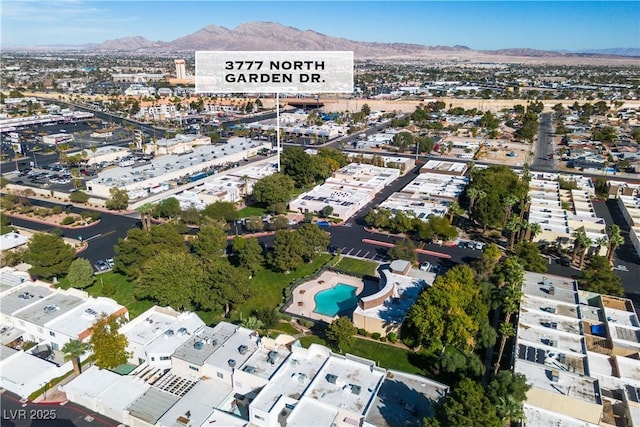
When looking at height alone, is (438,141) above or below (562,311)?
above

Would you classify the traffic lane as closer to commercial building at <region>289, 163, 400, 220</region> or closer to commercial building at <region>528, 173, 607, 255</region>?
commercial building at <region>289, 163, 400, 220</region>

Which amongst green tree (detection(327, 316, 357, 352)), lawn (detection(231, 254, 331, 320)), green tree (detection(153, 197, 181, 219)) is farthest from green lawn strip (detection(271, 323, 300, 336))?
green tree (detection(153, 197, 181, 219))

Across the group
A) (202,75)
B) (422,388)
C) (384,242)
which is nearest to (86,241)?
(384,242)

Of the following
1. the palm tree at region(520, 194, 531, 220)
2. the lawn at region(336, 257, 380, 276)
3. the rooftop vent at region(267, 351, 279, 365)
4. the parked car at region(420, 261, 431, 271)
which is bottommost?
the lawn at region(336, 257, 380, 276)

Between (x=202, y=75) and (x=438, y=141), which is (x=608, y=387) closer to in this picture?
(x=438, y=141)

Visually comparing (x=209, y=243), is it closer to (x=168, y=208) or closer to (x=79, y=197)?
(x=168, y=208)

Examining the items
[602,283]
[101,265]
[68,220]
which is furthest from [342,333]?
[68,220]
